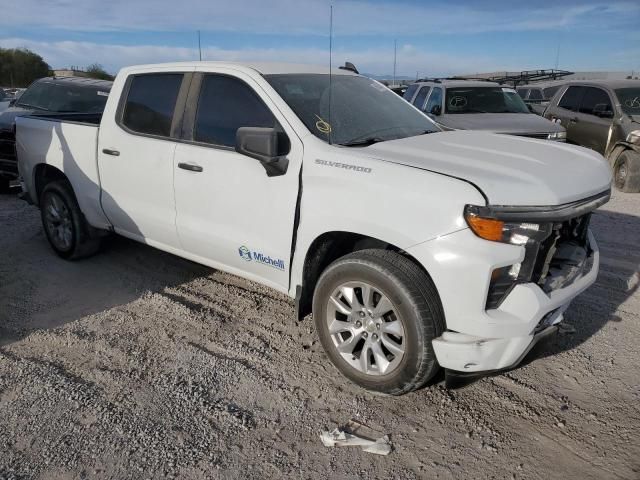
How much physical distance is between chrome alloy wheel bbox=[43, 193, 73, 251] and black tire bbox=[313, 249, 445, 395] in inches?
129

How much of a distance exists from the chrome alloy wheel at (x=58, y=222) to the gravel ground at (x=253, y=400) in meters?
0.81

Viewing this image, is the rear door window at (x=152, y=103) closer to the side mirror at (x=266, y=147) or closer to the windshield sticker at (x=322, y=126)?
the side mirror at (x=266, y=147)

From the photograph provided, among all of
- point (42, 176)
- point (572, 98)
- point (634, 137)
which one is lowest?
point (42, 176)

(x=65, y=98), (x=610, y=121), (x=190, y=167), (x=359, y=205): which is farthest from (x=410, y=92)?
(x=359, y=205)

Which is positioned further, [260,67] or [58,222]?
[58,222]

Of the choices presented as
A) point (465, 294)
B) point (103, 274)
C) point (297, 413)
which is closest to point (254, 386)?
point (297, 413)

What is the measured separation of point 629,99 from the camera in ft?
31.2

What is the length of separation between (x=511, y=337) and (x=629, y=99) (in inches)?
339

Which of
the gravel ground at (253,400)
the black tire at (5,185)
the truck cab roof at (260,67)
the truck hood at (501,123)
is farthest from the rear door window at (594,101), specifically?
the black tire at (5,185)

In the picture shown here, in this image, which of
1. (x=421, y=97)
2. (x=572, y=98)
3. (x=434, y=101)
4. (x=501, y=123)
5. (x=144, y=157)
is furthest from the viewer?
(x=421, y=97)

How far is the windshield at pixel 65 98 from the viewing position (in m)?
8.89

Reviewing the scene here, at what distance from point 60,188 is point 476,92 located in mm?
7643

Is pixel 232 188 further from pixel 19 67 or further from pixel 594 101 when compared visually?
pixel 19 67

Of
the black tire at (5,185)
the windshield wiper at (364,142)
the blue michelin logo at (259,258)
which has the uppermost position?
the windshield wiper at (364,142)
